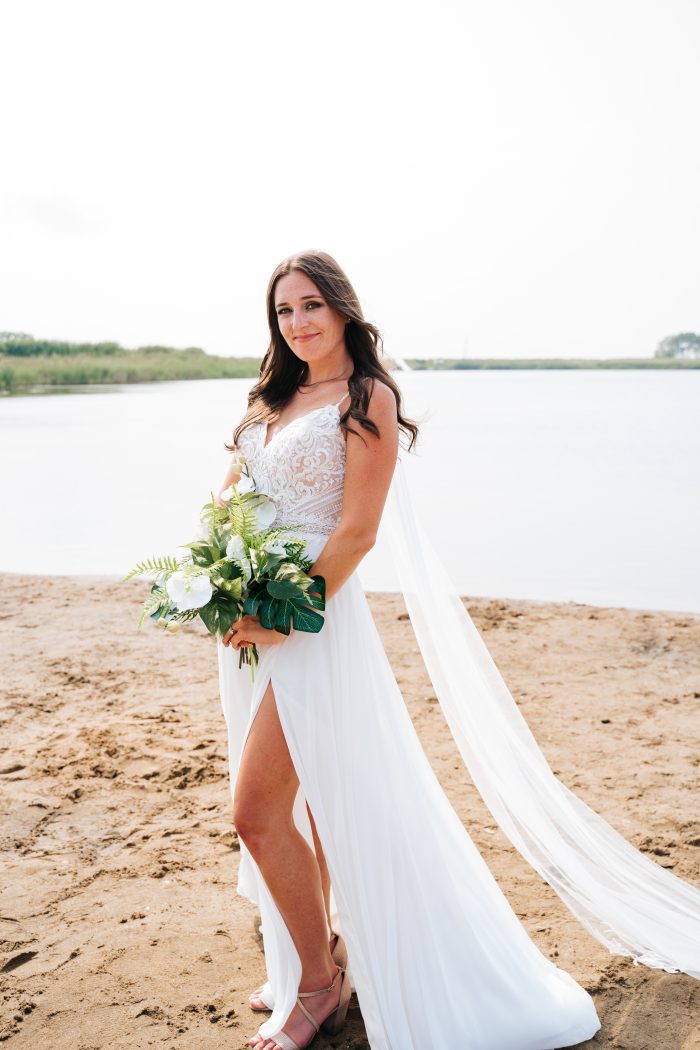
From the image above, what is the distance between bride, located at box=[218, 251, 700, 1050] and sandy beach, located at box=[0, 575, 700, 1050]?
25 centimetres

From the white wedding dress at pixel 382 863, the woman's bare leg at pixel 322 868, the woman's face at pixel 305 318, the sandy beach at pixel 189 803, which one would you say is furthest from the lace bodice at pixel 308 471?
the sandy beach at pixel 189 803

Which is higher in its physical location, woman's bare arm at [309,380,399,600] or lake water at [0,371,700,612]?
woman's bare arm at [309,380,399,600]

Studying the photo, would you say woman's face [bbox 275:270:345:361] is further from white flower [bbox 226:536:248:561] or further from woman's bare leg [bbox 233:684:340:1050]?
woman's bare leg [bbox 233:684:340:1050]

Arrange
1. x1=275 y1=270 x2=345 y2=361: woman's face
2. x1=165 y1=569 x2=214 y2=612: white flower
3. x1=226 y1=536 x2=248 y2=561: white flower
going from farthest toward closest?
x1=275 y1=270 x2=345 y2=361: woman's face
x1=226 y1=536 x2=248 y2=561: white flower
x1=165 y1=569 x2=214 y2=612: white flower

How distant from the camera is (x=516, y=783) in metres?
3.15

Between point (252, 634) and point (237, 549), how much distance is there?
0.27m

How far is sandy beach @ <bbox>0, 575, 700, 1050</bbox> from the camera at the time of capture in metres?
3.06

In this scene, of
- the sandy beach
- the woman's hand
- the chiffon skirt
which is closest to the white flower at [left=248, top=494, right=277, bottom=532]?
the chiffon skirt

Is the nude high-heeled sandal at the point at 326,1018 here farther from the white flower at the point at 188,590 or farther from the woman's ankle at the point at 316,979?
the white flower at the point at 188,590

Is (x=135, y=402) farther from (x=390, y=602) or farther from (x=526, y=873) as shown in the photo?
(x=526, y=873)

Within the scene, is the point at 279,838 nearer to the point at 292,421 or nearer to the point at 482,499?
the point at 292,421

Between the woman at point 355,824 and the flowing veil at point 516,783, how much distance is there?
0.74ft

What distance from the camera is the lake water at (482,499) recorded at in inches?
393

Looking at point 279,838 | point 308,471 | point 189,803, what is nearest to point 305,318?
point 308,471
